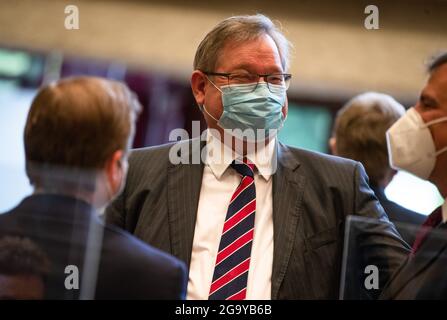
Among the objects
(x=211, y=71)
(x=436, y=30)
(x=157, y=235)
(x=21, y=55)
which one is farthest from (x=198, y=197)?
(x=21, y=55)

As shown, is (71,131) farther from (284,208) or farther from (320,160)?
(320,160)

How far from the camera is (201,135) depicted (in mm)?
2375

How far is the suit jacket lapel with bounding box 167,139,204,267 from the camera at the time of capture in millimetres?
2062

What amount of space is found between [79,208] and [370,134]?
1388mm

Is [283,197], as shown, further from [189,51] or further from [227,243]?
[189,51]

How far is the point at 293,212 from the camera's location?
6.82 ft

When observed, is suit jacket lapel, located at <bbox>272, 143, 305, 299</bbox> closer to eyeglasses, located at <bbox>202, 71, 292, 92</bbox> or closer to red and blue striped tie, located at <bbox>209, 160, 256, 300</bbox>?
red and blue striped tie, located at <bbox>209, 160, 256, 300</bbox>

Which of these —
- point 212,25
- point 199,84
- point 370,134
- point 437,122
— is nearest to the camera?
point 437,122

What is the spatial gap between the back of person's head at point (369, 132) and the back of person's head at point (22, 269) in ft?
4.36

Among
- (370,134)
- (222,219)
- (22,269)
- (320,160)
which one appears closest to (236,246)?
(222,219)

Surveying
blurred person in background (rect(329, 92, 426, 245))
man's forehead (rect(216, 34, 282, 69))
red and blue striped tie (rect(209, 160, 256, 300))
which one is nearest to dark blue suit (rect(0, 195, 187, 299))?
red and blue striped tie (rect(209, 160, 256, 300))

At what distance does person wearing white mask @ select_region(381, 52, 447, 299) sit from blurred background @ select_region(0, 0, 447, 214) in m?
3.86

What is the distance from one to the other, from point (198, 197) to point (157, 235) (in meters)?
0.17

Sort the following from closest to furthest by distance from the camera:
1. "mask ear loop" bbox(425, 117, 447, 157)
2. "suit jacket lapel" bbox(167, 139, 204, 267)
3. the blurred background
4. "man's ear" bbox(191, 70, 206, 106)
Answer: "mask ear loop" bbox(425, 117, 447, 157) < "suit jacket lapel" bbox(167, 139, 204, 267) < "man's ear" bbox(191, 70, 206, 106) < the blurred background
